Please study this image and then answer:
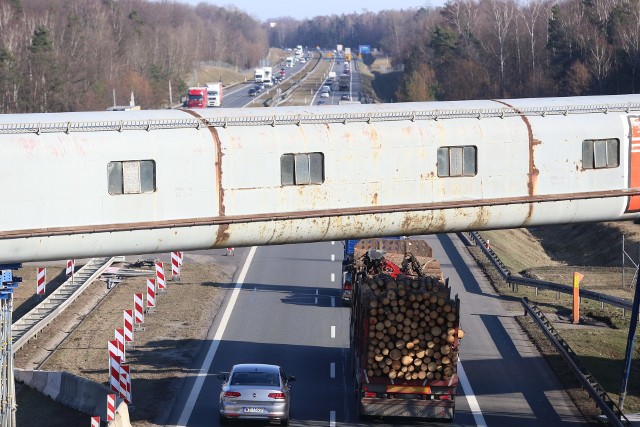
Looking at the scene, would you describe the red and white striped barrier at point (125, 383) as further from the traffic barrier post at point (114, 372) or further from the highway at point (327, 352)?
the highway at point (327, 352)

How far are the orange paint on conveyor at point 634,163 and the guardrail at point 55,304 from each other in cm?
1421

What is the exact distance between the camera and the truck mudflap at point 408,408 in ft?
72.3

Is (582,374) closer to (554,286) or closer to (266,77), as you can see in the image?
(554,286)

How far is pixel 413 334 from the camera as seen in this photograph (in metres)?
22.2

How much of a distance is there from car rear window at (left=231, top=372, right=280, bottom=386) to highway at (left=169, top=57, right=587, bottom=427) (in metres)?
0.97

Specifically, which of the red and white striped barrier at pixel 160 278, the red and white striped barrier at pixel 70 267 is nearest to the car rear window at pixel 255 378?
→ the red and white striped barrier at pixel 160 278

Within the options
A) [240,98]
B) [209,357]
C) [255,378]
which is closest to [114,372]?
[255,378]

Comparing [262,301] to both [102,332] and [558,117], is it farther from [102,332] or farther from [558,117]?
[558,117]

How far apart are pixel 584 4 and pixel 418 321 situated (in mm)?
78810

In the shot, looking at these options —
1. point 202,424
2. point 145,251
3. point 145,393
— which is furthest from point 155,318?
point 145,251

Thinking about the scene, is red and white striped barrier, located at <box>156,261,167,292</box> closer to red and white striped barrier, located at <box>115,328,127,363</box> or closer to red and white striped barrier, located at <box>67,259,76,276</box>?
red and white striped barrier, located at <box>67,259,76,276</box>

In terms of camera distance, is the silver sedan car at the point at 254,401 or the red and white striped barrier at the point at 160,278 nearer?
the silver sedan car at the point at 254,401

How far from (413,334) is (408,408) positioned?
1.43m

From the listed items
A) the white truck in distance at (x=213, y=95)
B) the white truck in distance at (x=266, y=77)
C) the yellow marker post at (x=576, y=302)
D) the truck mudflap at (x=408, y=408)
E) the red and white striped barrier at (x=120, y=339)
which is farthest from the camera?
the white truck in distance at (x=266, y=77)
